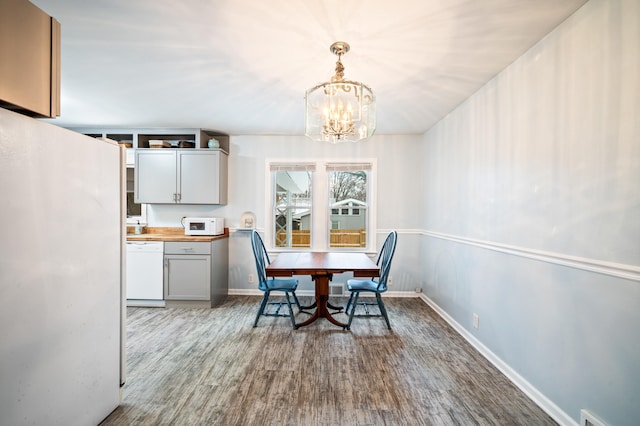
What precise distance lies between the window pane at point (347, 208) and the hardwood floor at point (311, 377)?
4.59ft

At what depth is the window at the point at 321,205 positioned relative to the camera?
4375mm

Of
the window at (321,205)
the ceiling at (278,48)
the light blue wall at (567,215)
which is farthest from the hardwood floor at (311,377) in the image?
the ceiling at (278,48)

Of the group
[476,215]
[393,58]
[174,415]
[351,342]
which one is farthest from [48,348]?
[476,215]

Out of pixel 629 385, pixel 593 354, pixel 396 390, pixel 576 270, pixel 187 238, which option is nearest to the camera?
pixel 629 385

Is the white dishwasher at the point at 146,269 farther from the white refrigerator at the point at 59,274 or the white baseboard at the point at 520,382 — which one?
the white baseboard at the point at 520,382

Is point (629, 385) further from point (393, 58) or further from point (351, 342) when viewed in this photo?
point (393, 58)

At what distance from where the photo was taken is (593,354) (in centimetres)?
154

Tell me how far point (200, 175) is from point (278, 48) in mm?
2500

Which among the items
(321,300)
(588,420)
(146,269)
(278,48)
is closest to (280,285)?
(321,300)

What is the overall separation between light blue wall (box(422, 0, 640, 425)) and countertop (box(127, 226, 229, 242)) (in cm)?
320

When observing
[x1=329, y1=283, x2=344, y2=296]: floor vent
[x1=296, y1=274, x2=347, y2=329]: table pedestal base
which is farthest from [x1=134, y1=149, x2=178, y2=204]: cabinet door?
[x1=329, y1=283, x2=344, y2=296]: floor vent

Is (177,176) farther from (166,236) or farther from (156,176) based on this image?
(166,236)

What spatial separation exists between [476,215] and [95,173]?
300 cm

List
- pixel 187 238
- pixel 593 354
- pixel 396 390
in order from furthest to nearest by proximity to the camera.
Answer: pixel 187 238, pixel 396 390, pixel 593 354
